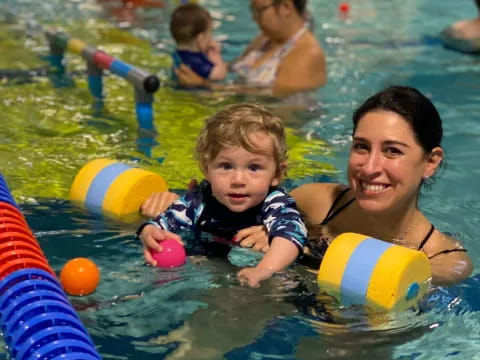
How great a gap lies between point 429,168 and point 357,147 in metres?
0.35

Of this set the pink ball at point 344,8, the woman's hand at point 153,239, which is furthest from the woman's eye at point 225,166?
the pink ball at point 344,8

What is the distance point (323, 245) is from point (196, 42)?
11.7 feet

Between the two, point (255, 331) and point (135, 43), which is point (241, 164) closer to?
point (255, 331)

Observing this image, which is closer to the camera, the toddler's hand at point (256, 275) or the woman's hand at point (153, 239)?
the toddler's hand at point (256, 275)

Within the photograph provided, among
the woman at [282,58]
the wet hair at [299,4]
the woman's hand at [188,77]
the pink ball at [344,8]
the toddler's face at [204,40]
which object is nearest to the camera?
the wet hair at [299,4]

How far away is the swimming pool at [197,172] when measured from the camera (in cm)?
346

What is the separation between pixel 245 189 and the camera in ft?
12.6

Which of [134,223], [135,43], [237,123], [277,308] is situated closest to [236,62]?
[135,43]

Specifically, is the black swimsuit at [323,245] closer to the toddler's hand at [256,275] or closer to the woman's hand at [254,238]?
the woman's hand at [254,238]

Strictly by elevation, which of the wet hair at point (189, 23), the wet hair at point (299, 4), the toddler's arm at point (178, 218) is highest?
the wet hair at point (299, 4)

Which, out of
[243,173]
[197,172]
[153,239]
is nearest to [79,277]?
[153,239]

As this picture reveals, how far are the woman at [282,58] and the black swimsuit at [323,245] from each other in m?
2.86

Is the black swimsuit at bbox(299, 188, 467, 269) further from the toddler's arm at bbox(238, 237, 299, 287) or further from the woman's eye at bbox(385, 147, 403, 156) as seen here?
the woman's eye at bbox(385, 147, 403, 156)

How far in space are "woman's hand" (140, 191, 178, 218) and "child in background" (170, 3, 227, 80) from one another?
2829 mm
